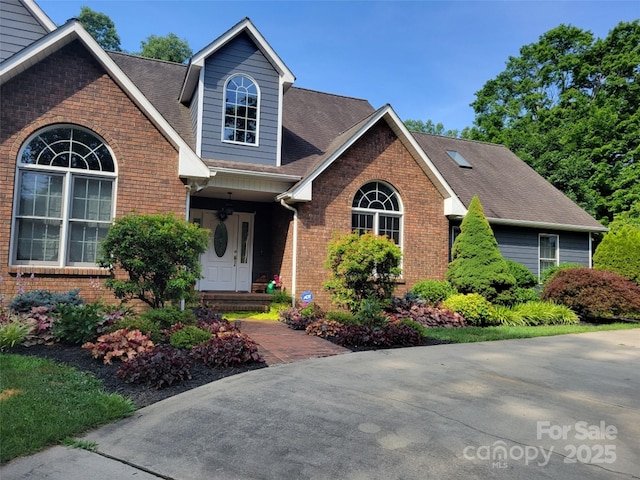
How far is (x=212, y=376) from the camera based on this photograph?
5.44 meters

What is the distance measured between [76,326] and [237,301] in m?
5.19

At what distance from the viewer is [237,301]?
11484mm

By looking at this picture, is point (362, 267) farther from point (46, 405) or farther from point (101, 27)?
point (101, 27)

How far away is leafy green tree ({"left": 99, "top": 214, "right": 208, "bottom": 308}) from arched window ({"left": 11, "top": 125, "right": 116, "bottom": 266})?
1.70 metres

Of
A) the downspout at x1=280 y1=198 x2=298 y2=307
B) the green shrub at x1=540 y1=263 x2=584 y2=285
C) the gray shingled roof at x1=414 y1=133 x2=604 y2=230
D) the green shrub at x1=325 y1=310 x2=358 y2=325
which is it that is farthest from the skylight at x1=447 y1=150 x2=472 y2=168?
the green shrub at x1=325 y1=310 x2=358 y2=325

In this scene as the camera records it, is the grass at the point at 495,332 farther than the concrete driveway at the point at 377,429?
Yes

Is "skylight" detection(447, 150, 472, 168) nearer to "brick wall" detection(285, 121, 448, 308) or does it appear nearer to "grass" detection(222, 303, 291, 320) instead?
"brick wall" detection(285, 121, 448, 308)

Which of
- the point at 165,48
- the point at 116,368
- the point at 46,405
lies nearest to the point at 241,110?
the point at 116,368

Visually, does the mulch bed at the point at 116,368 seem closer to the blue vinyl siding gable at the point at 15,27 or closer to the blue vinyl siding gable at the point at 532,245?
the blue vinyl siding gable at the point at 15,27

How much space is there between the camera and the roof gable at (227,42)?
443 inches

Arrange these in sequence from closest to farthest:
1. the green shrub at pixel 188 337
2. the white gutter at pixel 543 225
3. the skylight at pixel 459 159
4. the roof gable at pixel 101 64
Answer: the green shrub at pixel 188 337 → the roof gable at pixel 101 64 → the white gutter at pixel 543 225 → the skylight at pixel 459 159

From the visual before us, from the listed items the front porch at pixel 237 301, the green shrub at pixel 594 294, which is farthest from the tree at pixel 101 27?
the green shrub at pixel 594 294

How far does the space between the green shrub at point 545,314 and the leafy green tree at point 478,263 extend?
721 mm

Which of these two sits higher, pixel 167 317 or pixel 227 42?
pixel 227 42
